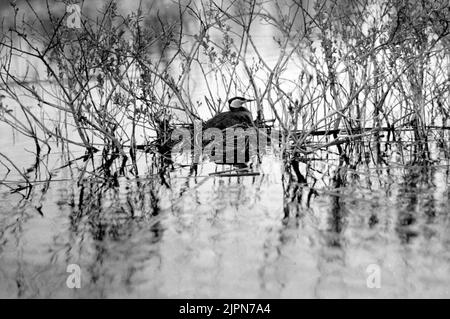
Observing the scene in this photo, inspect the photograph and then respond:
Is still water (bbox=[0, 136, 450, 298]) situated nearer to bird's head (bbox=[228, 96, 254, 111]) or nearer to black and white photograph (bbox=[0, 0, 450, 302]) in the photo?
black and white photograph (bbox=[0, 0, 450, 302])

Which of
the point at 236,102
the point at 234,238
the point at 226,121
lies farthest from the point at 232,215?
the point at 236,102

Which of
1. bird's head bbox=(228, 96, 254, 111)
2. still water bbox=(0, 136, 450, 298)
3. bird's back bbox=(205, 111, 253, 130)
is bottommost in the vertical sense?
still water bbox=(0, 136, 450, 298)

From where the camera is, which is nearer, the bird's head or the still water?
the still water

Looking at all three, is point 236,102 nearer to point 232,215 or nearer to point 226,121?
point 226,121

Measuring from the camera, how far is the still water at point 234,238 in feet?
10.1

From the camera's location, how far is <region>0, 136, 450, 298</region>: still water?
10.1ft

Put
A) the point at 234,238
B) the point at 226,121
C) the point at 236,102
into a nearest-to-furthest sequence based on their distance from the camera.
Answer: the point at 234,238, the point at 226,121, the point at 236,102

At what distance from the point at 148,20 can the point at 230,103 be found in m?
1.79

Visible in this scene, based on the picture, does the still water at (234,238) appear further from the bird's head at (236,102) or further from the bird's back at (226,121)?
the bird's head at (236,102)

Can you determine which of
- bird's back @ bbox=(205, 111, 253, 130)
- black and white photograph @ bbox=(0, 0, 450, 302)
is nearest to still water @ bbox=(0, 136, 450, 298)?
black and white photograph @ bbox=(0, 0, 450, 302)

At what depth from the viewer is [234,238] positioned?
3.76 meters

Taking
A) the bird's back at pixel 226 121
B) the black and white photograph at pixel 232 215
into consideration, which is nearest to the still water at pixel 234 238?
the black and white photograph at pixel 232 215

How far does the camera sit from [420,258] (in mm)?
3270
